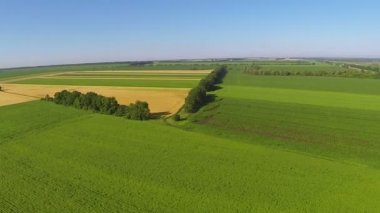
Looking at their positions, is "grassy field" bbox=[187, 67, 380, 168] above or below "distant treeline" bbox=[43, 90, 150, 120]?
below

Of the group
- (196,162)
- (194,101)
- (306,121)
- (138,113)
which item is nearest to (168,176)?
(196,162)

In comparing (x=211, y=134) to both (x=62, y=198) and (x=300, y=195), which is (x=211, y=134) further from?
(x=62, y=198)

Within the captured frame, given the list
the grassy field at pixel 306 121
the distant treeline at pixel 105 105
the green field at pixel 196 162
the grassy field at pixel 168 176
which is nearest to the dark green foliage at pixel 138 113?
the distant treeline at pixel 105 105

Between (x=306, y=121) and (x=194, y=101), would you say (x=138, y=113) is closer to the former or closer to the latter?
(x=194, y=101)

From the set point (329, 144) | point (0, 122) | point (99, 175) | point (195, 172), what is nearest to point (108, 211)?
point (99, 175)

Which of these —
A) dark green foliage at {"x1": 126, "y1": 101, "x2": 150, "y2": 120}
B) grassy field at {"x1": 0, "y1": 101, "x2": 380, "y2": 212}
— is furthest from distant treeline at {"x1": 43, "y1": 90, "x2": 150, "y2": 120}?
grassy field at {"x1": 0, "y1": 101, "x2": 380, "y2": 212}

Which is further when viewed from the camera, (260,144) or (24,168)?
(260,144)

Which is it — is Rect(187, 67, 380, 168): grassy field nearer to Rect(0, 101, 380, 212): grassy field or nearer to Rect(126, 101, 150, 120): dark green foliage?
Rect(0, 101, 380, 212): grassy field
